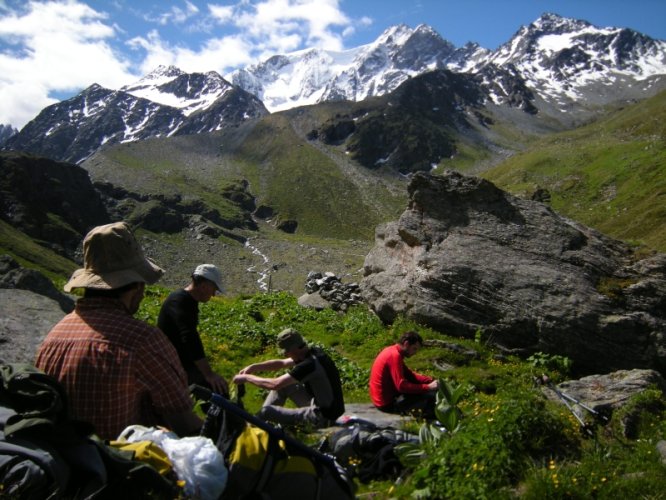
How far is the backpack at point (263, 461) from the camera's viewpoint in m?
5.67

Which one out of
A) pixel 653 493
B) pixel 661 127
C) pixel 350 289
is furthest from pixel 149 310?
pixel 661 127

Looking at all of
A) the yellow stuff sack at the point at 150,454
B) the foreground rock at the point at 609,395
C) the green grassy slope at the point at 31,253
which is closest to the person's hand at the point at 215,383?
the yellow stuff sack at the point at 150,454

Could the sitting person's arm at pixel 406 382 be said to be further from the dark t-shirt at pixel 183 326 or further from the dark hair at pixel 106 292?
the dark hair at pixel 106 292

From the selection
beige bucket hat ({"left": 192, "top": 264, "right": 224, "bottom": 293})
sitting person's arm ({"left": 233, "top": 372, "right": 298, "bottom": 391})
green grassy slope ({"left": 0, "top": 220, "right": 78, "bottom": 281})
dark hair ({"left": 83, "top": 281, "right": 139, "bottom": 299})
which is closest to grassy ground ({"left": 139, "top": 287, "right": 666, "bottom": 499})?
sitting person's arm ({"left": 233, "top": 372, "right": 298, "bottom": 391})

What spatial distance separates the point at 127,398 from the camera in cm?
588

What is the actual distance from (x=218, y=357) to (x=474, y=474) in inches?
458

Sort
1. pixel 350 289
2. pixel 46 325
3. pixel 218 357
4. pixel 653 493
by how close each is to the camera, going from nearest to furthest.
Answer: pixel 653 493
pixel 46 325
pixel 218 357
pixel 350 289

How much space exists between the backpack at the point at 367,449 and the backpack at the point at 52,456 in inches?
150

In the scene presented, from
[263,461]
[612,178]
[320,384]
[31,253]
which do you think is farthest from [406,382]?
[31,253]

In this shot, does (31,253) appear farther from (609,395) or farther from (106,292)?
(106,292)

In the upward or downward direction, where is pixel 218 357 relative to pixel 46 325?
downward

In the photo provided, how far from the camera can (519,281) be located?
1956cm

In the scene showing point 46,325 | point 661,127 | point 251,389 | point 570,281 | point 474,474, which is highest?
point 661,127

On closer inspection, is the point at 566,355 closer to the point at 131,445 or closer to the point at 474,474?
the point at 474,474
